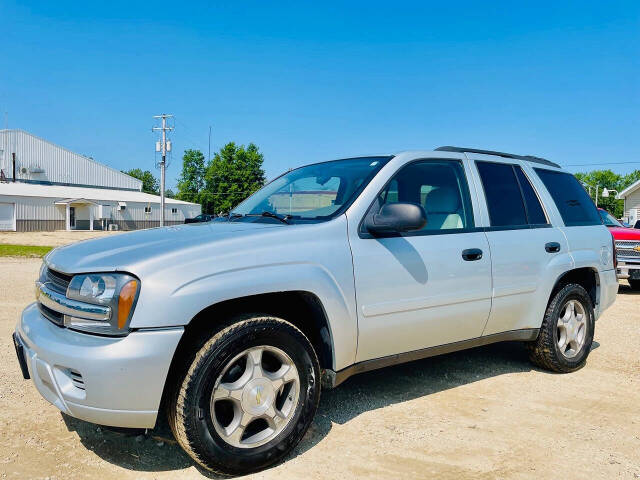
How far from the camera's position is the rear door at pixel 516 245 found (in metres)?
3.97

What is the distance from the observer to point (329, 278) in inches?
120

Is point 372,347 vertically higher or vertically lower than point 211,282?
lower

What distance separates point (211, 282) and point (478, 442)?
1.91 metres

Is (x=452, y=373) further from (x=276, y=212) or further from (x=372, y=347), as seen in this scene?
(x=276, y=212)

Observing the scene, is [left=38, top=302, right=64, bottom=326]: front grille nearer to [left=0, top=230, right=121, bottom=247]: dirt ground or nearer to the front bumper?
the front bumper

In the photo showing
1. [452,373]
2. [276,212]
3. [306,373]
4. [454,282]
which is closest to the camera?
[306,373]

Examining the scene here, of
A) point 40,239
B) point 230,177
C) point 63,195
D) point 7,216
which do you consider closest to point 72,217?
point 63,195

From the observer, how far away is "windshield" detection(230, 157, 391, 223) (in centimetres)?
348

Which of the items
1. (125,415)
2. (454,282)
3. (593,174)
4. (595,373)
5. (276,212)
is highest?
(593,174)

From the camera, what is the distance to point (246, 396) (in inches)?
109

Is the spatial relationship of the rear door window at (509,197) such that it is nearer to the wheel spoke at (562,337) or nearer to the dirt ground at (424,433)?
the wheel spoke at (562,337)

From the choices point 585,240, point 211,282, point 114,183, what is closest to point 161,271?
point 211,282

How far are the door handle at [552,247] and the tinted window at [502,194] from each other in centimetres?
27

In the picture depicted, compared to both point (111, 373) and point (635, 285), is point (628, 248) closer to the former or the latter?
point (635, 285)
